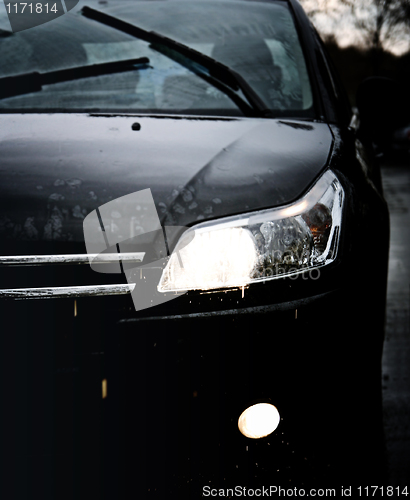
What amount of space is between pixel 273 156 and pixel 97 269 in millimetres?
600

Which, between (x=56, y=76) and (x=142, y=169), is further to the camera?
(x=56, y=76)

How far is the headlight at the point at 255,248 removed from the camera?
1251 mm

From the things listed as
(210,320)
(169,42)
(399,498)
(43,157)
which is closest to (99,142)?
(43,157)

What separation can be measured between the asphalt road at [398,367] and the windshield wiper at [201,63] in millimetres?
1425

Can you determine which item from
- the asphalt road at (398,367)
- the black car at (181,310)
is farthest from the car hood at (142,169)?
the asphalt road at (398,367)

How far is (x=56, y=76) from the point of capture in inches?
86.6

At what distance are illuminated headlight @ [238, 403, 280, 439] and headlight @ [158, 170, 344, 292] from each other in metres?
0.30

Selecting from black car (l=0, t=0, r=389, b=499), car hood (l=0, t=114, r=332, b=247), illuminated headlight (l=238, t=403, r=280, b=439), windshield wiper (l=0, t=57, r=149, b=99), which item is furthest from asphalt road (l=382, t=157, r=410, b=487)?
windshield wiper (l=0, t=57, r=149, b=99)

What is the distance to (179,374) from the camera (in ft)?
4.00

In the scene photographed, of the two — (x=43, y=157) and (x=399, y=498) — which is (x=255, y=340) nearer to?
(x=43, y=157)

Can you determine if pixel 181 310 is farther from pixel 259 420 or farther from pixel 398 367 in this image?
pixel 398 367

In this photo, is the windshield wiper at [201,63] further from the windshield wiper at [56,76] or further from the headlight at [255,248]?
the headlight at [255,248]

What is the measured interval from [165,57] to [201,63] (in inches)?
6.1

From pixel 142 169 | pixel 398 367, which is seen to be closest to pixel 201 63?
pixel 142 169
